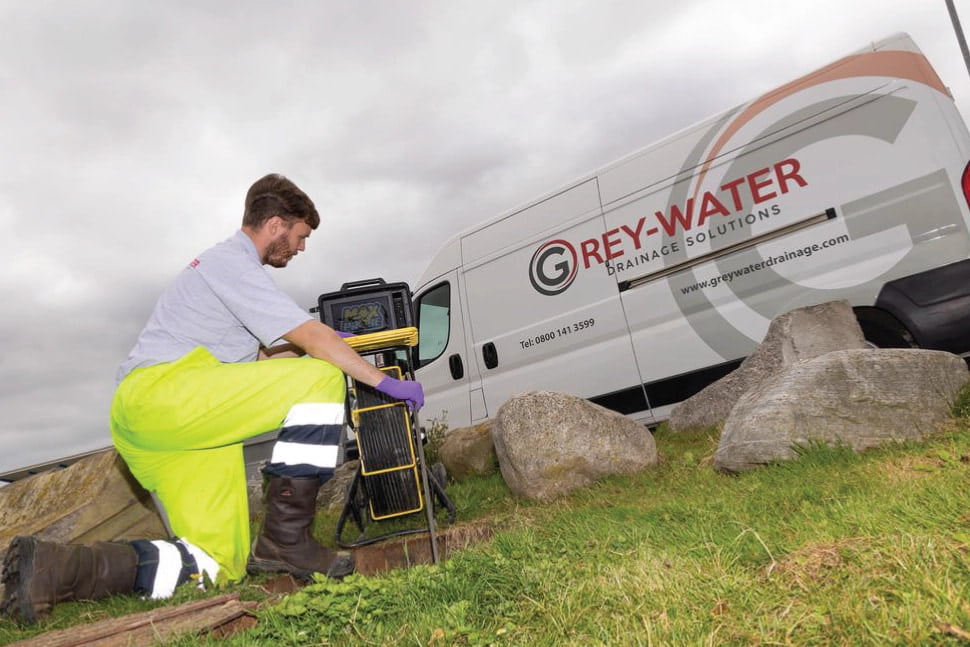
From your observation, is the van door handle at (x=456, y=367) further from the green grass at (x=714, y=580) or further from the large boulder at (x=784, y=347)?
the green grass at (x=714, y=580)

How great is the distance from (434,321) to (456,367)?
601 millimetres

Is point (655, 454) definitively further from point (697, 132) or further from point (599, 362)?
point (697, 132)

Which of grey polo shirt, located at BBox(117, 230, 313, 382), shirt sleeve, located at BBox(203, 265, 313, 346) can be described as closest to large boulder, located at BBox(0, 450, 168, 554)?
grey polo shirt, located at BBox(117, 230, 313, 382)

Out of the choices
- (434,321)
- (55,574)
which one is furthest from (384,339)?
(434,321)

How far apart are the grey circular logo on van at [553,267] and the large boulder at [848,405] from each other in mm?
2597

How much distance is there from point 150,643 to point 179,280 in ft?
5.20

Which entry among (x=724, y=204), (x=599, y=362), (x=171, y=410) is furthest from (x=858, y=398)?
(x=171, y=410)

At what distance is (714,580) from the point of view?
1878 mm

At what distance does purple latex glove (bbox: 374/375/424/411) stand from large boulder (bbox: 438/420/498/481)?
2.31m

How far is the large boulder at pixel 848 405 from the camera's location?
133 inches

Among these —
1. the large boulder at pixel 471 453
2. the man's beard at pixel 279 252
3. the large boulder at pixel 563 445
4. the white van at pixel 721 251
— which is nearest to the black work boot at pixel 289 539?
the man's beard at pixel 279 252

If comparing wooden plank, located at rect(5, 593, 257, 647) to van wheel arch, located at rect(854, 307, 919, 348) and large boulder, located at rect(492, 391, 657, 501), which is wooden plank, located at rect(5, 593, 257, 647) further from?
van wheel arch, located at rect(854, 307, 919, 348)

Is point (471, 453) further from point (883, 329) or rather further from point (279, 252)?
point (883, 329)

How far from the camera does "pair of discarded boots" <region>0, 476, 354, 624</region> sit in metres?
2.50
